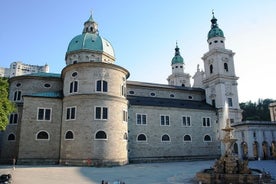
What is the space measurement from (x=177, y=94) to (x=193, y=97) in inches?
158

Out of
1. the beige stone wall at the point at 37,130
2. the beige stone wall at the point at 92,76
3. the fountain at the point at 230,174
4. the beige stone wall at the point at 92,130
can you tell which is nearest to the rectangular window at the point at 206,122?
the beige stone wall at the point at 92,130

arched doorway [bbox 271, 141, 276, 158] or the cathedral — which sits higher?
the cathedral

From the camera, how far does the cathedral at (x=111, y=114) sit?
2780cm

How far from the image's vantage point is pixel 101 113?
92.6 ft

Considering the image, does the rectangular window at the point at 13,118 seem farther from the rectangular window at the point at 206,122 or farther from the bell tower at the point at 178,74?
the bell tower at the point at 178,74

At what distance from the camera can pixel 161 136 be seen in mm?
35969

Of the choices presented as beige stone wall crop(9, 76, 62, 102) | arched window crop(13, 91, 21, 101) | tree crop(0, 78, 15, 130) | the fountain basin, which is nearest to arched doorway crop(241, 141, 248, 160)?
the fountain basin

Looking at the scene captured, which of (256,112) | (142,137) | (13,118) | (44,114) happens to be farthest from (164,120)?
(256,112)

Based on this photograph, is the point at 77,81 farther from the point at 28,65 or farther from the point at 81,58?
the point at 28,65

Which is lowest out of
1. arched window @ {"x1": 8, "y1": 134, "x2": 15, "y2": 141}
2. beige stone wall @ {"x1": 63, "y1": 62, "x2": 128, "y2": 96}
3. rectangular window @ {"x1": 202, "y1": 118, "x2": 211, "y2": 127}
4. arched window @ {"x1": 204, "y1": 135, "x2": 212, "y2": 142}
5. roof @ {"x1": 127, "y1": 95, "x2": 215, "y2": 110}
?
arched window @ {"x1": 204, "y1": 135, "x2": 212, "y2": 142}

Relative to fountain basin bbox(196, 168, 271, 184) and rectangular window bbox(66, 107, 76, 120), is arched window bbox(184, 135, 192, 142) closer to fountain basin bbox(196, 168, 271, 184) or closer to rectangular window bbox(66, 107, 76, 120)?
rectangular window bbox(66, 107, 76, 120)

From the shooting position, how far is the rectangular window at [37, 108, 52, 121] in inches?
1152

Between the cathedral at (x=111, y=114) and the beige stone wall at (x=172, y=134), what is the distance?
146 mm

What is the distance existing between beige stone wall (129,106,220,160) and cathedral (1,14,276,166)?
0.15m
